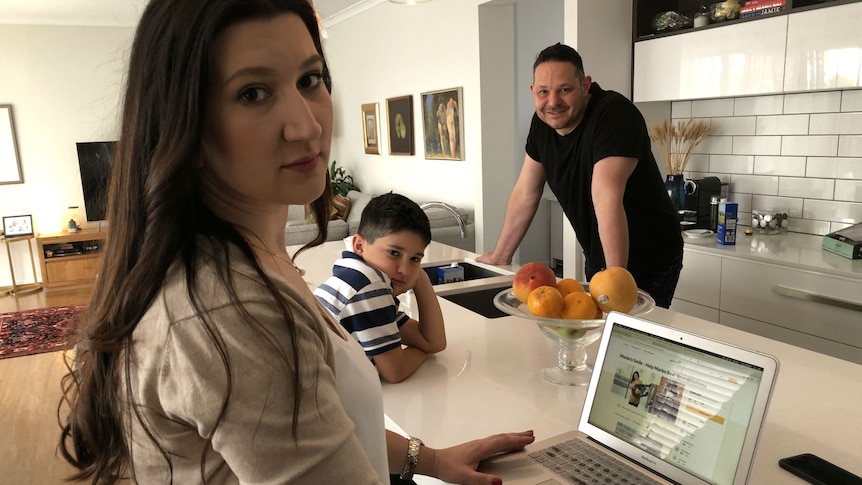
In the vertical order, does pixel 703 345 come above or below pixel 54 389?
above

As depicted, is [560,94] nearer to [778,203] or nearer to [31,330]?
[778,203]

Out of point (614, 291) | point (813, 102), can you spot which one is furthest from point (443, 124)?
point (614, 291)

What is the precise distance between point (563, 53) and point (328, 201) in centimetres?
134

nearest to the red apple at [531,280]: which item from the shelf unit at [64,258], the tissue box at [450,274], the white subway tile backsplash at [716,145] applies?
the tissue box at [450,274]

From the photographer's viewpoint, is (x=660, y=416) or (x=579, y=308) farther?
(x=579, y=308)

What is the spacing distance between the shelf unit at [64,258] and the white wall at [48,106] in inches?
11.6

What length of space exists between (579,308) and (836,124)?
230 cm

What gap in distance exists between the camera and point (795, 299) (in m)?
2.56

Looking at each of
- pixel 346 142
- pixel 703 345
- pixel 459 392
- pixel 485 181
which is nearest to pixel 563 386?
pixel 459 392

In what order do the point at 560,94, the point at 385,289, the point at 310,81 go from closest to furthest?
the point at 310,81
the point at 385,289
the point at 560,94

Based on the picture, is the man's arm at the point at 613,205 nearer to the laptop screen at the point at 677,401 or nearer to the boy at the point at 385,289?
the boy at the point at 385,289

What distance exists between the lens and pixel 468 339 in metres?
1.62

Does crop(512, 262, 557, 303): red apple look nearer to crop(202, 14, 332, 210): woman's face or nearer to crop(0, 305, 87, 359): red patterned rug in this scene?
crop(202, 14, 332, 210): woman's face

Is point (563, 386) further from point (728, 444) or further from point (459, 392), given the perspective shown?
point (728, 444)
